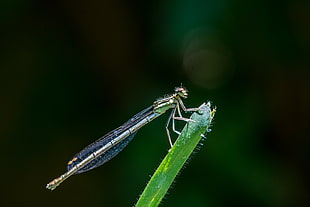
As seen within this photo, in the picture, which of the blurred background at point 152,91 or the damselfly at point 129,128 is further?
the blurred background at point 152,91

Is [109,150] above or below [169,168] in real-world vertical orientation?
above

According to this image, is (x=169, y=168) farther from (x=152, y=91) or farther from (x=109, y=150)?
(x=152, y=91)

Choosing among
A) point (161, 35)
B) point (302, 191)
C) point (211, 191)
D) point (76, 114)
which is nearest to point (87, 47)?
point (76, 114)

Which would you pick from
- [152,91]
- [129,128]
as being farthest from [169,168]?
[152,91]

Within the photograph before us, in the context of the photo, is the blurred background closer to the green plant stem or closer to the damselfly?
the damselfly

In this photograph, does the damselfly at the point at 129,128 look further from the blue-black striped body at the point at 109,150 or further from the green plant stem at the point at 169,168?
the green plant stem at the point at 169,168

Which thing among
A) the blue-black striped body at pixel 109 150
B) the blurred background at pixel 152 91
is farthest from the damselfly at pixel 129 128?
the blurred background at pixel 152 91

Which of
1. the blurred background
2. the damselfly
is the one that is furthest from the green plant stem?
the blurred background

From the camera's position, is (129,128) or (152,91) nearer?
(129,128)
